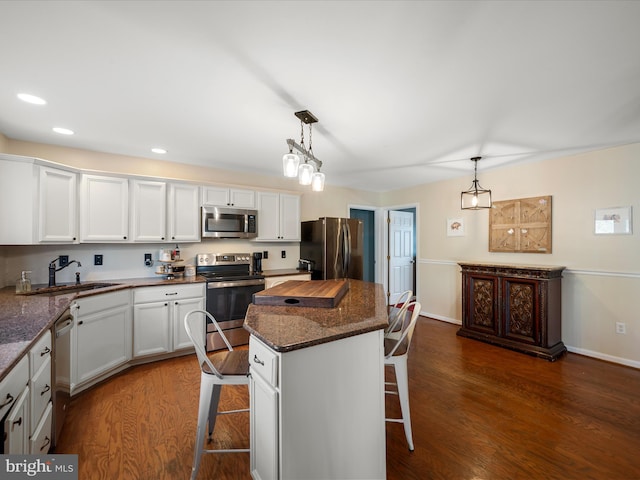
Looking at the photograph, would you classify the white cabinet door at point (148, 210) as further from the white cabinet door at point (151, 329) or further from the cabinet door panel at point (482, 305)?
the cabinet door panel at point (482, 305)

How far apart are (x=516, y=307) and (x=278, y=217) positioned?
3.39 meters

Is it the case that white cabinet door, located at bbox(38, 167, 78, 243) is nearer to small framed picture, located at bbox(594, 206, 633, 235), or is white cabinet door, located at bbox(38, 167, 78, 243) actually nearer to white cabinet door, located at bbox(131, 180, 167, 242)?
white cabinet door, located at bbox(131, 180, 167, 242)

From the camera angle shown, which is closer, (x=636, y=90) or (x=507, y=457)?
(x=507, y=457)

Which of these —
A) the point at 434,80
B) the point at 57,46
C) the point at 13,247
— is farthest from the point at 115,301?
the point at 434,80

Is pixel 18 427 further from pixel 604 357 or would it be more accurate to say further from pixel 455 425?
pixel 604 357

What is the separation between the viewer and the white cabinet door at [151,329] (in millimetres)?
2932

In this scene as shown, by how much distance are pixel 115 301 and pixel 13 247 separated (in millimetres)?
1188

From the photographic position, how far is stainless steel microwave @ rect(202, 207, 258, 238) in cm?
364

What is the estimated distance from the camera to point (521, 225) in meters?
3.79

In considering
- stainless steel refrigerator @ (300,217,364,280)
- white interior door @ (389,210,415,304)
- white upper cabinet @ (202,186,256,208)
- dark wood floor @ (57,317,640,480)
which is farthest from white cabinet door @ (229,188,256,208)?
white interior door @ (389,210,415,304)

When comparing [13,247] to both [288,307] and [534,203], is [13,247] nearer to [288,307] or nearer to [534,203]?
[288,307]

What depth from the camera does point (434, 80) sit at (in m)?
1.84

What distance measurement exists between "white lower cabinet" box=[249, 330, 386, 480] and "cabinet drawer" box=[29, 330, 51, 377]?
3.48 feet

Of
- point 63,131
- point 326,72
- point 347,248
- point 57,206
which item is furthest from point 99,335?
point 347,248
